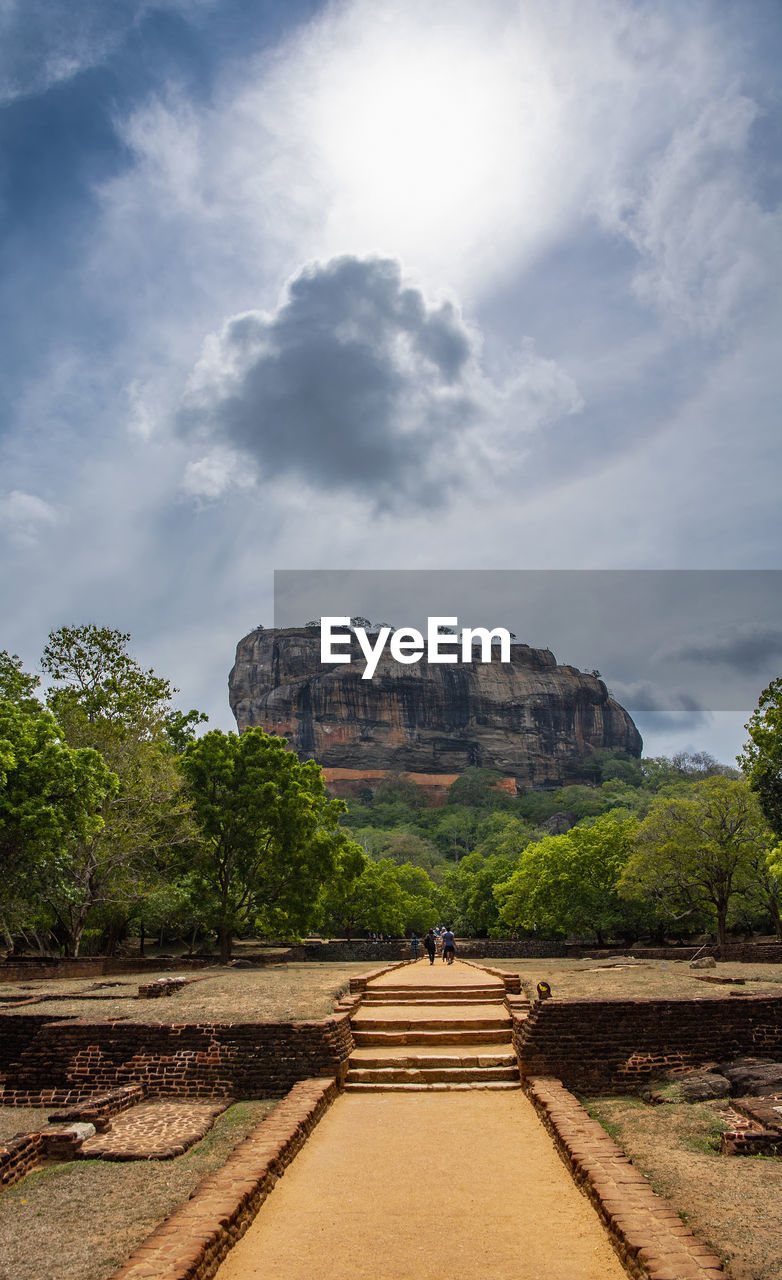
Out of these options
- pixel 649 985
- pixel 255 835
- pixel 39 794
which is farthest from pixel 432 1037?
pixel 255 835

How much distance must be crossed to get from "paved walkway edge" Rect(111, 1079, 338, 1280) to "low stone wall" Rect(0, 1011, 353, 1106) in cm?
133

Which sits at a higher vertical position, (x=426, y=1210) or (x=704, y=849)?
Answer: (x=704, y=849)

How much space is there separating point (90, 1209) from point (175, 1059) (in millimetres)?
3368

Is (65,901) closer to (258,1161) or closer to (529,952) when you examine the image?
(258,1161)

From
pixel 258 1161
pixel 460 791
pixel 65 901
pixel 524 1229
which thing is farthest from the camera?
pixel 460 791

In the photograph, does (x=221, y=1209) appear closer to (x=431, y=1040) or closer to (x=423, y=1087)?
(x=423, y=1087)

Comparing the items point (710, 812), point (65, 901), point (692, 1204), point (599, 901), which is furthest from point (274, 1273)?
point (599, 901)

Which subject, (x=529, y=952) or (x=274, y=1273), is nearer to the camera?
(x=274, y=1273)

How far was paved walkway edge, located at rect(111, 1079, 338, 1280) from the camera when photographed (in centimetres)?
409

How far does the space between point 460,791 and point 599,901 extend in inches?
3079

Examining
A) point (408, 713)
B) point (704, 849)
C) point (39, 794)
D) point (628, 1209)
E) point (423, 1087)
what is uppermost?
point (408, 713)

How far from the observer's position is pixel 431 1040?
10.2 m

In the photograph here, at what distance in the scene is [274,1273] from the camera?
4453 mm

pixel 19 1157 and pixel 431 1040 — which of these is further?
pixel 431 1040
